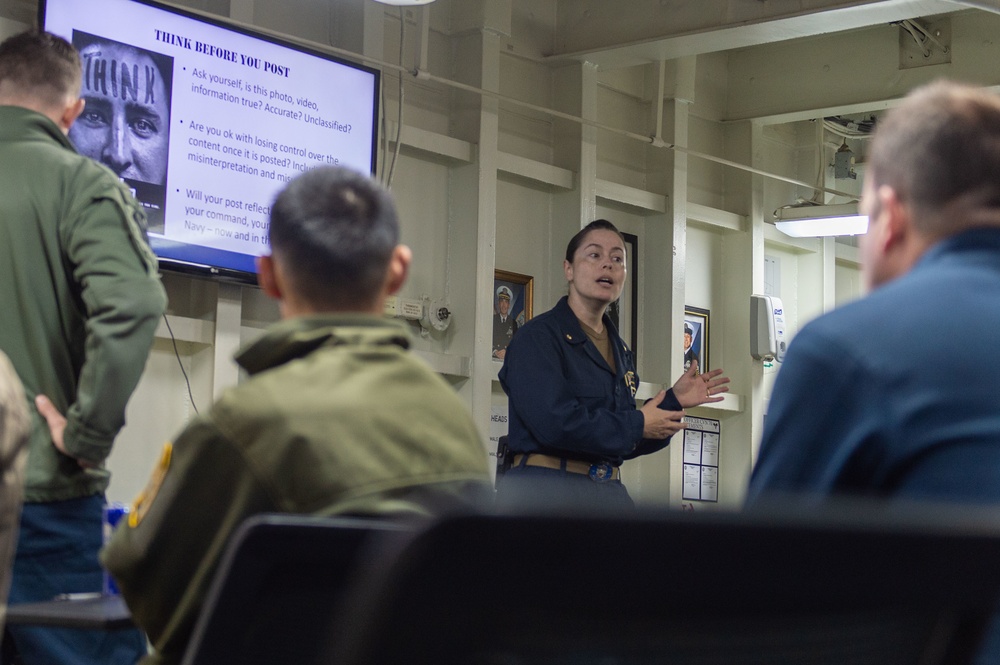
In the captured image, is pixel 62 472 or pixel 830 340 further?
pixel 62 472

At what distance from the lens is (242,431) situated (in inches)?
50.4

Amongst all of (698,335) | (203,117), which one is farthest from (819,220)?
(203,117)

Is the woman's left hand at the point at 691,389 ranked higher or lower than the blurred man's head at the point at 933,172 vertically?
lower

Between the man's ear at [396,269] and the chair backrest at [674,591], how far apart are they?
1018mm

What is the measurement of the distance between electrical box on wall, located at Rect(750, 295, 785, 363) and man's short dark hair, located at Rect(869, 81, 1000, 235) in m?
5.85

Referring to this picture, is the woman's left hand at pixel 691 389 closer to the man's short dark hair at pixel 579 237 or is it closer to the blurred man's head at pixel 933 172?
the man's short dark hair at pixel 579 237

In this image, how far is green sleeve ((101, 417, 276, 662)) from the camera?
1283mm

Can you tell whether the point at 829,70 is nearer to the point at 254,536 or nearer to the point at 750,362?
the point at 750,362

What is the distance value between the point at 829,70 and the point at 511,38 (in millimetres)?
1949

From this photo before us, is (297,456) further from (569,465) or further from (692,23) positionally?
(692,23)

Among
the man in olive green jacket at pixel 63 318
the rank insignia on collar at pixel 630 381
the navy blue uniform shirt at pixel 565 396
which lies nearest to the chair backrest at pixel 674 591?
the man in olive green jacket at pixel 63 318

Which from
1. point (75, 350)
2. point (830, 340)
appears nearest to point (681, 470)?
point (75, 350)

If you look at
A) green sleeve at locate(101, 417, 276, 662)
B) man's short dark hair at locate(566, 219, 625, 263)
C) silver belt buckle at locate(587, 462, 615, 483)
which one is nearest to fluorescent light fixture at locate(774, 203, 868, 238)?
man's short dark hair at locate(566, 219, 625, 263)

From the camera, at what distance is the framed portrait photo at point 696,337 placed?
23.4 feet
